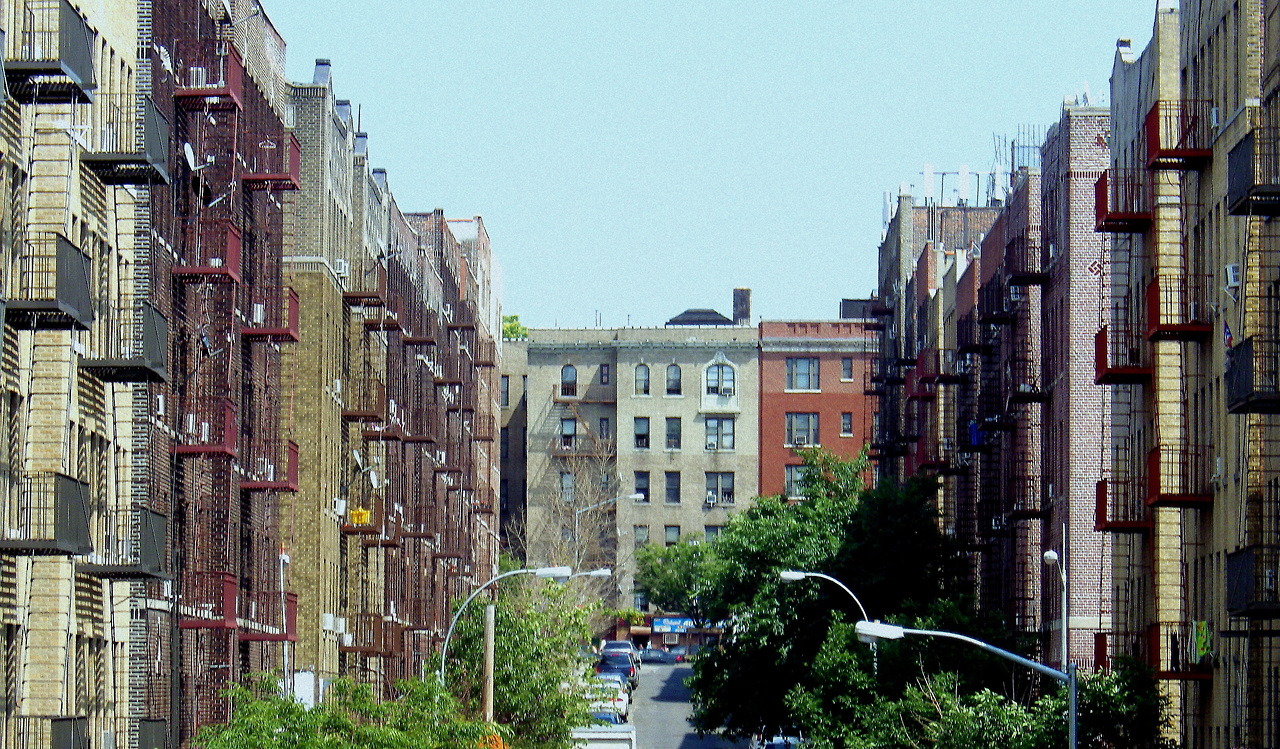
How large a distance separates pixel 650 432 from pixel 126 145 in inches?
3913

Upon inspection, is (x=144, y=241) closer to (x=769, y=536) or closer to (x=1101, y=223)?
(x=1101, y=223)

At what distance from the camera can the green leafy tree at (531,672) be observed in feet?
213

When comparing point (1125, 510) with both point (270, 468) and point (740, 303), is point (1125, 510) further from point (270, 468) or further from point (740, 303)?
point (740, 303)

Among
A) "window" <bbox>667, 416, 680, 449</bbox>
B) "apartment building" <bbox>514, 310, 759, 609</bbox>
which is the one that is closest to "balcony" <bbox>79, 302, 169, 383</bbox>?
"apartment building" <bbox>514, 310, 759, 609</bbox>

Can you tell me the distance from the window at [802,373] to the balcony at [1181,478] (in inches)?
3532

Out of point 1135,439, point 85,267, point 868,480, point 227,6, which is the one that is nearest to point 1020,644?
point 1135,439

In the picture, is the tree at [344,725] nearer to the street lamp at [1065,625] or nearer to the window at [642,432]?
the street lamp at [1065,625]

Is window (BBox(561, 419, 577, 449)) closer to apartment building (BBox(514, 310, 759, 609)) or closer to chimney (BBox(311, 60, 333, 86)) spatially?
apartment building (BBox(514, 310, 759, 609))

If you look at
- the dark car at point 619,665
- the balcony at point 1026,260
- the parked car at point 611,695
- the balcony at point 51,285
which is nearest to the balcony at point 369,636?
the parked car at point 611,695

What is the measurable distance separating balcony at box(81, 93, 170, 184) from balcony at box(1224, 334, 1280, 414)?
1792 centimetres

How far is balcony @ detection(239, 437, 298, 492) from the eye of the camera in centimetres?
5541

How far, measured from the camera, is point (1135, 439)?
53156mm

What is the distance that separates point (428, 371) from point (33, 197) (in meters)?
51.0

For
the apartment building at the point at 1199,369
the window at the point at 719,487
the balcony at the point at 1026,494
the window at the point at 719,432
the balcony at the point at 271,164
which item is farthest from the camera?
the window at the point at 719,432
